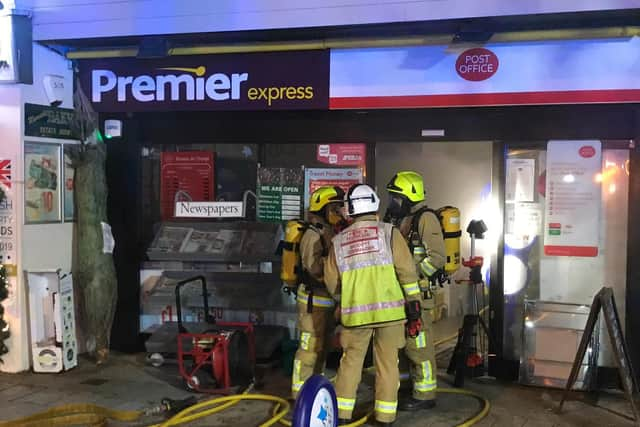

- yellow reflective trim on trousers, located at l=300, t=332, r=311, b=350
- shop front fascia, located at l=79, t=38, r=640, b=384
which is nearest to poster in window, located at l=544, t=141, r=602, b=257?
shop front fascia, located at l=79, t=38, r=640, b=384

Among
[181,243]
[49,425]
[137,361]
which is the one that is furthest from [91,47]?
[49,425]

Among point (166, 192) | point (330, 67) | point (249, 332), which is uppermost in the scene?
point (330, 67)

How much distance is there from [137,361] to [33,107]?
119 inches

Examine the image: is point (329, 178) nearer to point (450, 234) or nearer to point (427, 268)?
point (450, 234)

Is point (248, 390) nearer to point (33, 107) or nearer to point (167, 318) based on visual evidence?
point (167, 318)

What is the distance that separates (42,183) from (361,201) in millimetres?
3771

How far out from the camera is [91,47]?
23.9ft

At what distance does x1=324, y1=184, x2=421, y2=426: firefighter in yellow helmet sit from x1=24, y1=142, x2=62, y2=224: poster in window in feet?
11.6

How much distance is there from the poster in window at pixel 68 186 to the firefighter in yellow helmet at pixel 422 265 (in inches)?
148

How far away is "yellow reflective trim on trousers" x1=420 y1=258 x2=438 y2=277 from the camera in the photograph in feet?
19.2

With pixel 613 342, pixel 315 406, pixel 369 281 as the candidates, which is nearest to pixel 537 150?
pixel 613 342

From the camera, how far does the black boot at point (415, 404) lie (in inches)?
229

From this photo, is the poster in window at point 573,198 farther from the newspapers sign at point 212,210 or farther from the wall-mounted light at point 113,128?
the wall-mounted light at point 113,128

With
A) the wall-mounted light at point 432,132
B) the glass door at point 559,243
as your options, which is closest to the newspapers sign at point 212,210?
the wall-mounted light at point 432,132
